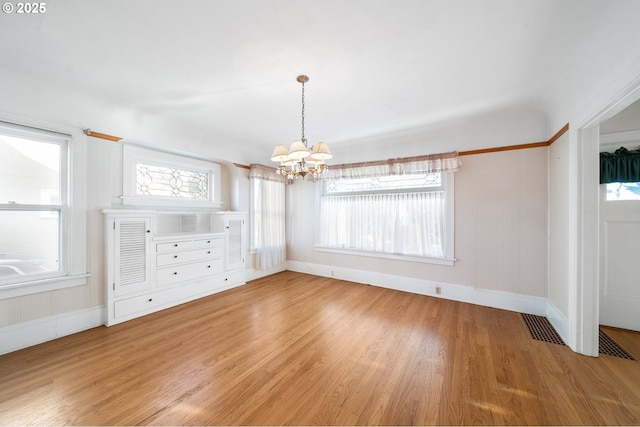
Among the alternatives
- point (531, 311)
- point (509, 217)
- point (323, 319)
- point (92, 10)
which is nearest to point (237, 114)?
point (92, 10)

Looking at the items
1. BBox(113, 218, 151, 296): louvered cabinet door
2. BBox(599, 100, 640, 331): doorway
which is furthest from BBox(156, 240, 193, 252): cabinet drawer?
BBox(599, 100, 640, 331): doorway

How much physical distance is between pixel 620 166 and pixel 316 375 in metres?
3.95

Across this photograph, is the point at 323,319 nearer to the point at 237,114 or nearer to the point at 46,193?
the point at 237,114

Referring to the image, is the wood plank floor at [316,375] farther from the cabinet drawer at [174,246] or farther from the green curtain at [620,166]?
the green curtain at [620,166]

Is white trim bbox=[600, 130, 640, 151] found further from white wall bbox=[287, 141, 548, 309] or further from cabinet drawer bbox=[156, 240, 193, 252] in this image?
cabinet drawer bbox=[156, 240, 193, 252]

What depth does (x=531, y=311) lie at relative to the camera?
2967 millimetres

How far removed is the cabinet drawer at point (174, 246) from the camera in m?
3.17

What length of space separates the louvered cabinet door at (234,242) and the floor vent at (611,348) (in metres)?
4.70

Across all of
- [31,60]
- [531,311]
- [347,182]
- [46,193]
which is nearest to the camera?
[31,60]

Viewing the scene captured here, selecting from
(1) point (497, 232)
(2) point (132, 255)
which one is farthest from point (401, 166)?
(2) point (132, 255)

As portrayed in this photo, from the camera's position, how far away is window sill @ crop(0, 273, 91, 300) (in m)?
2.21

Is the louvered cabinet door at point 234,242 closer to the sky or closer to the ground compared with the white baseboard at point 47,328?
closer to the sky

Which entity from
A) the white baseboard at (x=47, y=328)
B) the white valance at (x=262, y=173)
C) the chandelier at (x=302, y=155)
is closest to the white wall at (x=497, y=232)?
the chandelier at (x=302, y=155)

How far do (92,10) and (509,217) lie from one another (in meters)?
4.66
